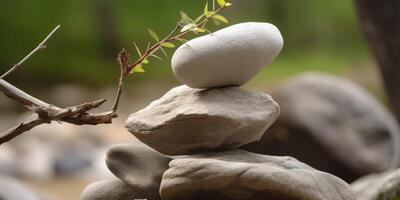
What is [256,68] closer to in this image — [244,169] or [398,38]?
[244,169]

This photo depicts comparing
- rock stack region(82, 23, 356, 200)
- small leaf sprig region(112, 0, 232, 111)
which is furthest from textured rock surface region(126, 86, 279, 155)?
small leaf sprig region(112, 0, 232, 111)

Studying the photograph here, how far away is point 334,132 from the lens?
5.63 meters

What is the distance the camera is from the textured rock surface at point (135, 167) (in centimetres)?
245

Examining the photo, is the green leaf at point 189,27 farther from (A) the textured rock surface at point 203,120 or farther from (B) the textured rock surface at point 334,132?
(B) the textured rock surface at point 334,132

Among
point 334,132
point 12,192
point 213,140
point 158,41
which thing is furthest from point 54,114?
point 334,132

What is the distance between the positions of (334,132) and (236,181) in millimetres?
3517

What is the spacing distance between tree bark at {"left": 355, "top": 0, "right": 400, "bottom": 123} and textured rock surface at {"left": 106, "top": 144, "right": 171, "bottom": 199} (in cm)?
223

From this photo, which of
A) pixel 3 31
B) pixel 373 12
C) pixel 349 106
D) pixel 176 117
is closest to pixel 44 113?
pixel 176 117

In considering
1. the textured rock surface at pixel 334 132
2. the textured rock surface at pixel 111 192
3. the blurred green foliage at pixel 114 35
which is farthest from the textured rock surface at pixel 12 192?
the blurred green foliage at pixel 114 35

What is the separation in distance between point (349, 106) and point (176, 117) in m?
3.59

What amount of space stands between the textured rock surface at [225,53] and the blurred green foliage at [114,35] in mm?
7128

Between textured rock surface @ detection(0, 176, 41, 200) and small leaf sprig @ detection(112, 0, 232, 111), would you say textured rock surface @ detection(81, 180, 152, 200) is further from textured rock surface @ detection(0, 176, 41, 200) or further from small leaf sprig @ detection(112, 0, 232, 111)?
textured rock surface @ detection(0, 176, 41, 200)

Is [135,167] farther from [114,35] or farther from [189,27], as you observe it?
[114,35]

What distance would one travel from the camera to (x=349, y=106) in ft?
18.9
